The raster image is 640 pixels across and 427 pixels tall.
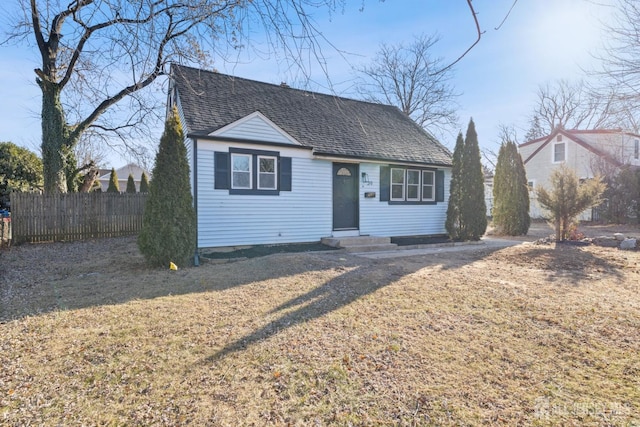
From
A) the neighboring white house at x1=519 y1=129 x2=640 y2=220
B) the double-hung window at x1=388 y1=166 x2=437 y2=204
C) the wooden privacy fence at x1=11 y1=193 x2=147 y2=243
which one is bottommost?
the wooden privacy fence at x1=11 y1=193 x2=147 y2=243

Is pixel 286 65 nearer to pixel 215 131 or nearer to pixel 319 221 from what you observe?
pixel 215 131

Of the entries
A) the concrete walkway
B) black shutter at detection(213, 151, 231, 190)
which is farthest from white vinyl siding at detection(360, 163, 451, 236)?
black shutter at detection(213, 151, 231, 190)

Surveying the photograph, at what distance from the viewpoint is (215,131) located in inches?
329

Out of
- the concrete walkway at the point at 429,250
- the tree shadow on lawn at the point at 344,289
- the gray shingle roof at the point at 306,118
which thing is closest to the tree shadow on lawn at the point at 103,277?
the tree shadow on lawn at the point at 344,289

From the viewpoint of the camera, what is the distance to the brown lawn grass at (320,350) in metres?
2.23

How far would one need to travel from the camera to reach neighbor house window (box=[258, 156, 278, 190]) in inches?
357

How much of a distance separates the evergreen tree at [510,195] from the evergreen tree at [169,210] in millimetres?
11839

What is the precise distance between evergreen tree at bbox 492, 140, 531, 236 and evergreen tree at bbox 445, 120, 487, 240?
2.95 metres

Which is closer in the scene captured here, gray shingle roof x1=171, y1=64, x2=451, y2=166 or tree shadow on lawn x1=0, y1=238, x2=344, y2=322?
tree shadow on lawn x1=0, y1=238, x2=344, y2=322

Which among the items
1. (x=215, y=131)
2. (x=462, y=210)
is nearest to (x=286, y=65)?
(x=215, y=131)

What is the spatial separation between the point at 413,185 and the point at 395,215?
1.35 meters

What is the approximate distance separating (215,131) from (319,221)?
151 inches

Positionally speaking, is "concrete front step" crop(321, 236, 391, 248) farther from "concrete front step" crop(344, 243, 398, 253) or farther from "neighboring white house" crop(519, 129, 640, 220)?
"neighboring white house" crop(519, 129, 640, 220)

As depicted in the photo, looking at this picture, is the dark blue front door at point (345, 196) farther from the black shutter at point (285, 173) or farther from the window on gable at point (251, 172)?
the window on gable at point (251, 172)
